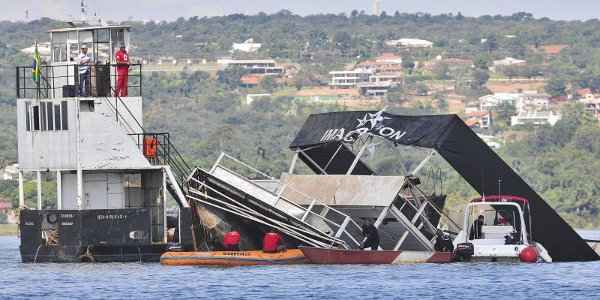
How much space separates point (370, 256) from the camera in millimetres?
53125

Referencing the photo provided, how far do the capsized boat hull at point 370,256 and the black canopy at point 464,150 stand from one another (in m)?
2.45

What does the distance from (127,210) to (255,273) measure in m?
5.24

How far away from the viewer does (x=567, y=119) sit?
19438cm

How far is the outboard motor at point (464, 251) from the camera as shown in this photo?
53409mm

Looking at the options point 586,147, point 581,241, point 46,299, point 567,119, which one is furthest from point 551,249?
point 567,119

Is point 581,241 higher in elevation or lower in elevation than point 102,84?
lower

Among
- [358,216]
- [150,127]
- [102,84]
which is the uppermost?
[102,84]

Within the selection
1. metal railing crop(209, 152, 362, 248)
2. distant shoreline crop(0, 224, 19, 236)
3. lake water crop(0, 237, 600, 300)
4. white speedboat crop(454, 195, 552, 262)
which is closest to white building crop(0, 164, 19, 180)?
distant shoreline crop(0, 224, 19, 236)

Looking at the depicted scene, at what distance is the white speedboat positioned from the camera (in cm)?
5322

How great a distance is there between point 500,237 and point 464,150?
3044mm

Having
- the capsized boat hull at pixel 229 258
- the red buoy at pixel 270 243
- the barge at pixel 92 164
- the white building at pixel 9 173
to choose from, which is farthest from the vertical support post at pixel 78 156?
the white building at pixel 9 173

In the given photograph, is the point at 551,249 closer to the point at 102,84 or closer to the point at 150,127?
the point at 102,84

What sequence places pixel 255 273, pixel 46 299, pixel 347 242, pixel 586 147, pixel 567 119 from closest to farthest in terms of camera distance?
1. pixel 46 299
2. pixel 255 273
3. pixel 347 242
4. pixel 586 147
5. pixel 567 119

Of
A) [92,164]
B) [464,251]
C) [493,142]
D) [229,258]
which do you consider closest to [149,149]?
[92,164]
